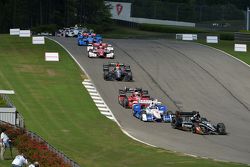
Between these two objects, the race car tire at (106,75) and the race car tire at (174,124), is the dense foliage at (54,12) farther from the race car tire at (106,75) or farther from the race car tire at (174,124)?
the race car tire at (174,124)

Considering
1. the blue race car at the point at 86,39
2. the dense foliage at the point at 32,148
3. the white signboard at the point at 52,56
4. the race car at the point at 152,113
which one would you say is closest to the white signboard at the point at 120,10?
the blue race car at the point at 86,39

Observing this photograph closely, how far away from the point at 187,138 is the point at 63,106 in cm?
1229

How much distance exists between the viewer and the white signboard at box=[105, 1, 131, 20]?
470ft

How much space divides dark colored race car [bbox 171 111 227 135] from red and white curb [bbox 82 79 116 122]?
5.03 m

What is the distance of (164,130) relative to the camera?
5003cm

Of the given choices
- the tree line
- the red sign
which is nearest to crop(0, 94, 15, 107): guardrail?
the tree line

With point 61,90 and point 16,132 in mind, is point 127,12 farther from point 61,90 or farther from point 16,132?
point 16,132

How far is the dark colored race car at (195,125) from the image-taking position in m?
48.9

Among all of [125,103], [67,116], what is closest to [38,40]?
[125,103]

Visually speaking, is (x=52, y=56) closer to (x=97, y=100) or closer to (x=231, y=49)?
(x=97, y=100)

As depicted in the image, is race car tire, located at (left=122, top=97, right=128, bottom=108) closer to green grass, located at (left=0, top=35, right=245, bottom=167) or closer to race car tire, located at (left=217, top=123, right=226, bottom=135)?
green grass, located at (left=0, top=35, right=245, bottom=167)

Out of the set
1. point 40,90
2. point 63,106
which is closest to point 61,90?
point 40,90

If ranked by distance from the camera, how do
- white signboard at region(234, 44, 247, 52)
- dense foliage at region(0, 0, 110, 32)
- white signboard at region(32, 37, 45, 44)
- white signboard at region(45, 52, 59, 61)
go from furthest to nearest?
dense foliage at region(0, 0, 110, 32) → white signboard at region(32, 37, 45, 44) → white signboard at region(234, 44, 247, 52) → white signboard at region(45, 52, 59, 61)

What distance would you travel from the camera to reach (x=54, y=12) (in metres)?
143
